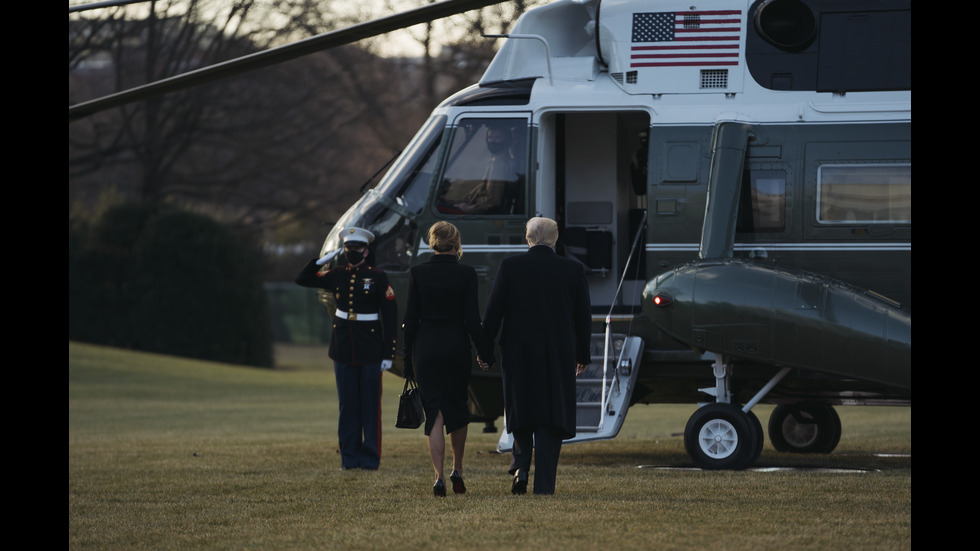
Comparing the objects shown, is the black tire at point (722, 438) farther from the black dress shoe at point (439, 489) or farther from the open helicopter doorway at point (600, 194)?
the black dress shoe at point (439, 489)

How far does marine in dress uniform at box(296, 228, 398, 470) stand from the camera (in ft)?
31.2

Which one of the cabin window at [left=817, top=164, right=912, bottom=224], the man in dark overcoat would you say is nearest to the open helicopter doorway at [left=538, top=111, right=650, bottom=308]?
the cabin window at [left=817, top=164, right=912, bottom=224]

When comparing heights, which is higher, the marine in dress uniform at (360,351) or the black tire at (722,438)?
the marine in dress uniform at (360,351)

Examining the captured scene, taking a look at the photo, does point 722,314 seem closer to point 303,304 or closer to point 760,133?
point 760,133

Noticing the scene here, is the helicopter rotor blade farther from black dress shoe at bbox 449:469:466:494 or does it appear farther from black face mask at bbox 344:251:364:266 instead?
black dress shoe at bbox 449:469:466:494

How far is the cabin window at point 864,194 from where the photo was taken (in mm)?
9484

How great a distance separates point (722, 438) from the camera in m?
9.38

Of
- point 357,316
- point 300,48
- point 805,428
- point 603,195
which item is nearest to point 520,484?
point 357,316

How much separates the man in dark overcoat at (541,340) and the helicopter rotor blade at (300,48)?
1.62 metres

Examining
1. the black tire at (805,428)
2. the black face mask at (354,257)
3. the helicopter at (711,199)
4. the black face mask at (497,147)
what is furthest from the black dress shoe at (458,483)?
the black tire at (805,428)

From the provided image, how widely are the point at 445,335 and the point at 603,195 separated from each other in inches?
137

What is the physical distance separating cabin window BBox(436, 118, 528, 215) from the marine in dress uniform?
1103 mm

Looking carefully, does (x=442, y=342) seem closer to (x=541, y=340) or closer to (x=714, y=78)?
(x=541, y=340)
